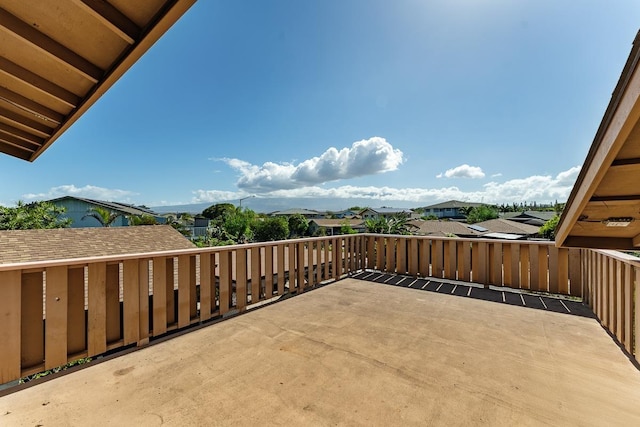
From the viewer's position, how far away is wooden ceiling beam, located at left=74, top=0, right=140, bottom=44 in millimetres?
1666

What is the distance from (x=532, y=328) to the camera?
8.86 feet

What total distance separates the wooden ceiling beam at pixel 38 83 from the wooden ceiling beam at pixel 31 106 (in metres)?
0.44

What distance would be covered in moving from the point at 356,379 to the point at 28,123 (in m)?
4.74

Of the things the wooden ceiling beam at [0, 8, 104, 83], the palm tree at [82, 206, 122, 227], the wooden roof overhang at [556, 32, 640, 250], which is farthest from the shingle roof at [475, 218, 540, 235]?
the palm tree at [82, 206, 122, 227]

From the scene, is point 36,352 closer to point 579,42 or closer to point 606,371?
point 606,371

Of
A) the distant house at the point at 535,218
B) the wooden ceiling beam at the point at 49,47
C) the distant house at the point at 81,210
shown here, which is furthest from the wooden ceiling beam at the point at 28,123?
the distant house at the point at 535,218

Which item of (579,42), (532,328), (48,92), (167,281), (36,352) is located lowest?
(532,328)

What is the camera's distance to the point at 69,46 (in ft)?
6.63

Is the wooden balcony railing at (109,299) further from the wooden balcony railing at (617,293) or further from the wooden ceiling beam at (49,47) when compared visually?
the wooden balcony railing at (617,293)

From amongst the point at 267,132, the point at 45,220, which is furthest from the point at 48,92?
the point at 45,220

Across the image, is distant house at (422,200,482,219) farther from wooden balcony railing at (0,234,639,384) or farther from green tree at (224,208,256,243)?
wooden balcony railing at (0,234,639,384)

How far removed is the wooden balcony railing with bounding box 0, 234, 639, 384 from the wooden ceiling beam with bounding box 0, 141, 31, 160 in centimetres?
348

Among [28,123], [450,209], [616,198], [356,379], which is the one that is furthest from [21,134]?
[450,209]

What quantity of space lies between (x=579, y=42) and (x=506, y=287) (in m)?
5.55
